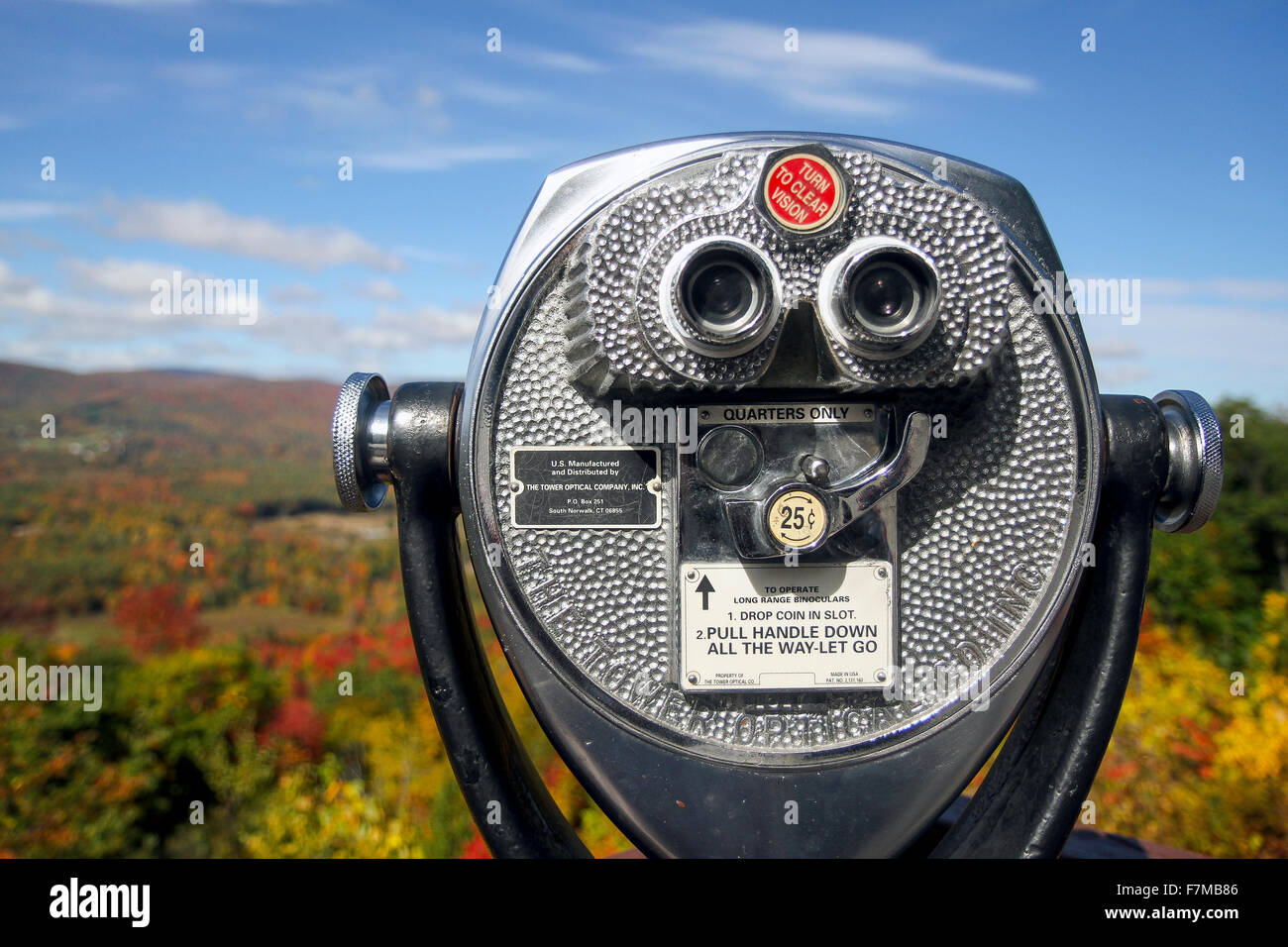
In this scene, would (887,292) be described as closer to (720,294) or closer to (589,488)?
(720,294)

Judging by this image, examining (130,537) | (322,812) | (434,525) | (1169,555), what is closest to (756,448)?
(434,525)
